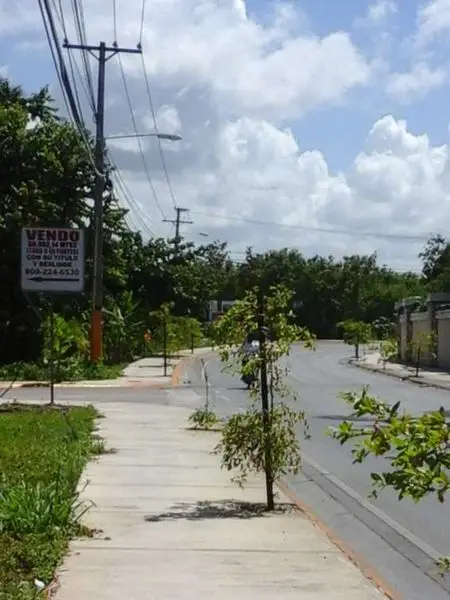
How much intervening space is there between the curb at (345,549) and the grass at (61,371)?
24.8 m

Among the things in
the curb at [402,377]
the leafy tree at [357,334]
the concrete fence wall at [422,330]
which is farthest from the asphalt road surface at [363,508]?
the leafy tree at [357,334]

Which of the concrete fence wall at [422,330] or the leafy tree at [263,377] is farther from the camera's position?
the concrete fence wall at [422,330]

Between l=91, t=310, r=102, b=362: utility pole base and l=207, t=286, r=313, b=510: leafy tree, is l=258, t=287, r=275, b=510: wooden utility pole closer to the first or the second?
l=207, t=286, r=313, b=510: leafy tree

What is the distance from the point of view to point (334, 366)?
2159 inches

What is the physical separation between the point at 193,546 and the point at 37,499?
155 cm

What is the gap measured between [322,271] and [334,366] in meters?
59.4

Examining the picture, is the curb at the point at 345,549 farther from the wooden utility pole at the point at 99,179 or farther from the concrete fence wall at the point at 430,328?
the concrete fence wall at the point at 430,328

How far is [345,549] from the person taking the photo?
941cm

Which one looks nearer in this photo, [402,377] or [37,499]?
[37,499]

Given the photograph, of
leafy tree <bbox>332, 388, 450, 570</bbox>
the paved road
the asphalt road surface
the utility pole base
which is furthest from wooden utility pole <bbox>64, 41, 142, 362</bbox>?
leafy tree <bbox>332, 388, 450, 570</bbox>

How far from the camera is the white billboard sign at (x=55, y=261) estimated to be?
30.9 meters

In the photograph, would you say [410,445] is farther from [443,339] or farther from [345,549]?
[443,339]

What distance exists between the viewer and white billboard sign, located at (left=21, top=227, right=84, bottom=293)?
30.9 metres

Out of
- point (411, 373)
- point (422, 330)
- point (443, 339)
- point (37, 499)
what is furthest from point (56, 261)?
point (422, 330)
